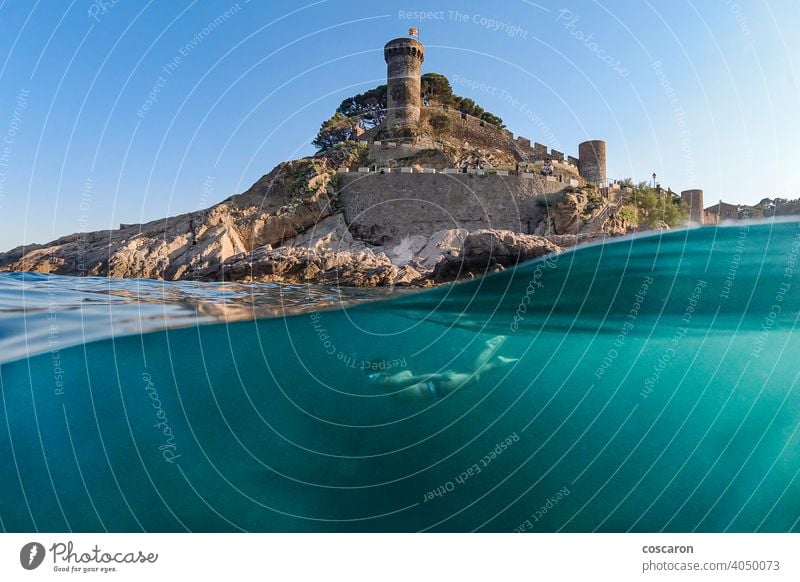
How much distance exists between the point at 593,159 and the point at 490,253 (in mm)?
33854

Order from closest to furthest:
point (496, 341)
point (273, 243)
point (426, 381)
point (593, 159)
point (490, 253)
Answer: point (426, 381)
point (496, 341)
point (490, 253)
point (273, 243)
point (593, 159)

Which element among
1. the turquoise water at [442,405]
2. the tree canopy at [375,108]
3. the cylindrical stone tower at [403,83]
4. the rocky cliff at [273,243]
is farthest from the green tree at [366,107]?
the turquoise water at [442,405]

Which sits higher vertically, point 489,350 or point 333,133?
point 333,133

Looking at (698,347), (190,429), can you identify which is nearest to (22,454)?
(190,429)

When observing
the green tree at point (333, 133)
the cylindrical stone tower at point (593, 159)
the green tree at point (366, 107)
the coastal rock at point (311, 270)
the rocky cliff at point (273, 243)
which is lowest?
the coastal rock at point (311, 270)

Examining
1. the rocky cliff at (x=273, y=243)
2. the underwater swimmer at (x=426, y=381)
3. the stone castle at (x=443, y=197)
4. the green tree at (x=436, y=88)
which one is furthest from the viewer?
the green tree at (x=436, y=88)

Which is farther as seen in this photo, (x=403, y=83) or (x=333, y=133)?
(x=333, y=133)

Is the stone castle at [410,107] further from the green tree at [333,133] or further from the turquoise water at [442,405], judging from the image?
the turquoise water at [442,405]

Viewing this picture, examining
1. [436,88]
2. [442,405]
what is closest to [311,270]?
[442,405]

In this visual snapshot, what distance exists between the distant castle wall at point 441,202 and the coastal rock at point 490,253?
1632 centimetres

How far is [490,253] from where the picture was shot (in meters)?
11.7

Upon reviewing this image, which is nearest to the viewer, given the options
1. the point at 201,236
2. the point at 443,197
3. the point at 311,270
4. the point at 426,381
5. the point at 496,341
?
the point at 426,381

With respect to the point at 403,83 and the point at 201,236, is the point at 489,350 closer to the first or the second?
the point at 201,236

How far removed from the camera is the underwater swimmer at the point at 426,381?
7.40 metres
